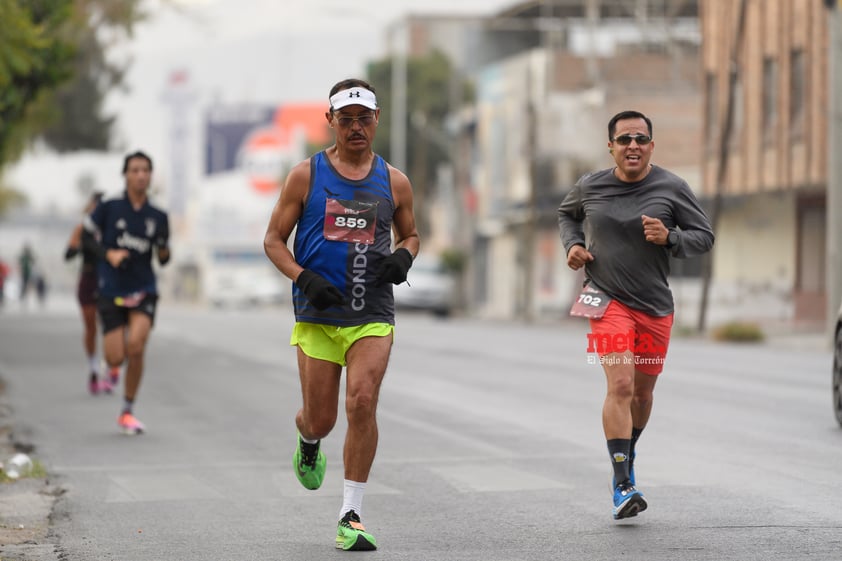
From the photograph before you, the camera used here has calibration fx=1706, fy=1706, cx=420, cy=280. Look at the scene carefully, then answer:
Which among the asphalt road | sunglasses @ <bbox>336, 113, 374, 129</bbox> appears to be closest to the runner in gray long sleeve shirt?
the asphalt road

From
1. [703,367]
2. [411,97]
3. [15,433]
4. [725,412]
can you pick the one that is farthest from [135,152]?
[411,97]

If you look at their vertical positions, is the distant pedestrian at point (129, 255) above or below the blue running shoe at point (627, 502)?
above

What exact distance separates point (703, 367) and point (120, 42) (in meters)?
15.2

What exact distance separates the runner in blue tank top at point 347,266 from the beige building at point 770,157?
29.5 metres

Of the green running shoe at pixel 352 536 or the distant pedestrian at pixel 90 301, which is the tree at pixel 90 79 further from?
the green running shoe at pixel 352 536

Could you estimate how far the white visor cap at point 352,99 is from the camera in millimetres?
7637

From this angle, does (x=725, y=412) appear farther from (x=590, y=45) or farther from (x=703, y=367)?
(x=590, y=45)

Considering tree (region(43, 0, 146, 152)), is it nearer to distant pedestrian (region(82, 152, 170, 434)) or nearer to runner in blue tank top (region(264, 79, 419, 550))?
distant pedestrian (region(82, 152, 170, 434))

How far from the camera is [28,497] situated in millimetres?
9594

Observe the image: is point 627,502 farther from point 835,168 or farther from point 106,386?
point 835,168

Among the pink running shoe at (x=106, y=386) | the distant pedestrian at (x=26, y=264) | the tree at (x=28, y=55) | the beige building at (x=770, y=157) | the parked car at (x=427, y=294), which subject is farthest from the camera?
the parked car at (x=427, y=294)

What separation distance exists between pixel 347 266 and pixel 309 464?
107 centimetres

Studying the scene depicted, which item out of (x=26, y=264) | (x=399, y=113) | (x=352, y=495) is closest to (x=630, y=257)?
(x=352, y=495)

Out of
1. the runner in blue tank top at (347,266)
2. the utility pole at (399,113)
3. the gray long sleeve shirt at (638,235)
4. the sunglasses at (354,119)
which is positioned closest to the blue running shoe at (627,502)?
the gray long sleeve shirt at (638,235)
